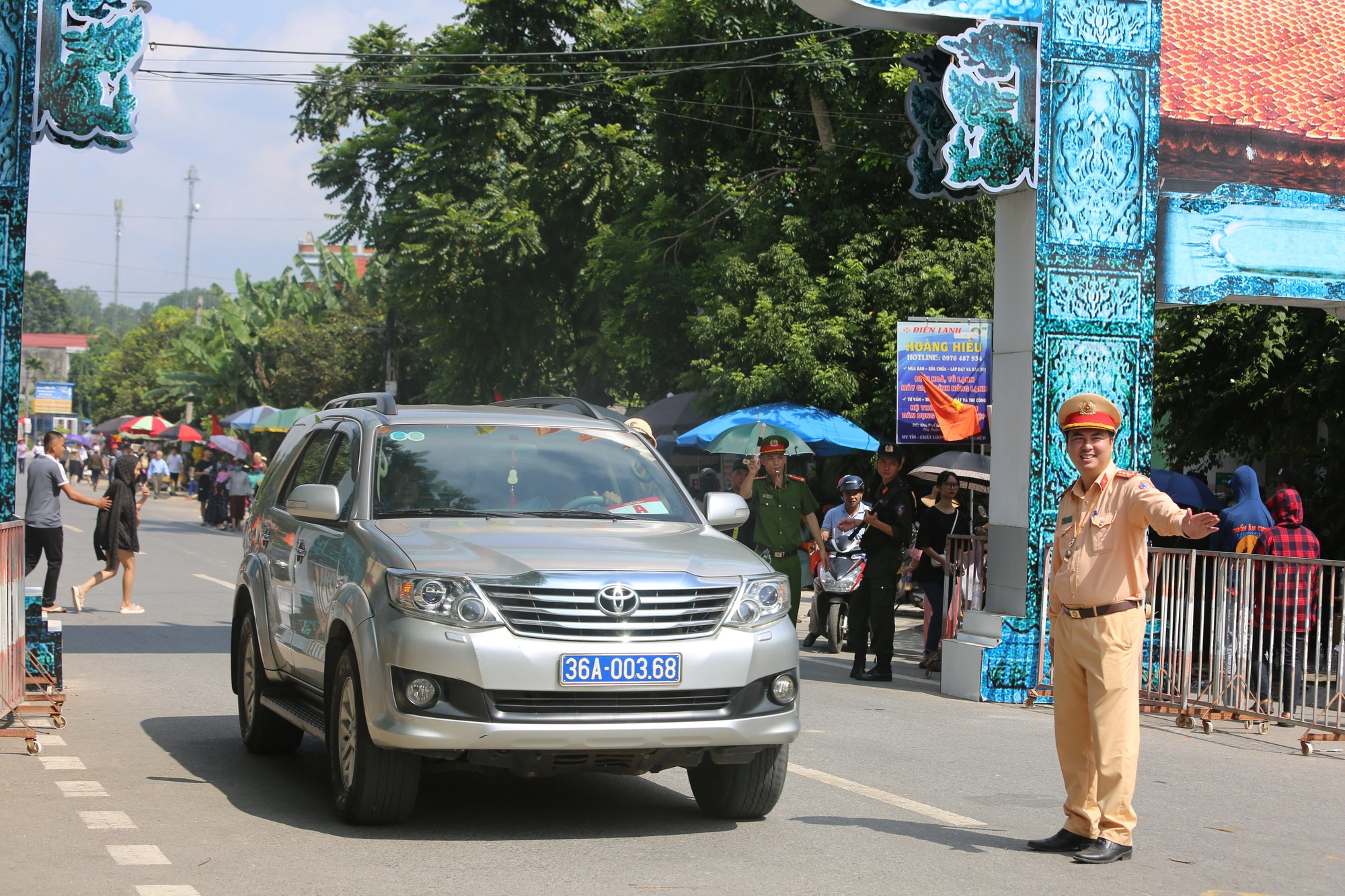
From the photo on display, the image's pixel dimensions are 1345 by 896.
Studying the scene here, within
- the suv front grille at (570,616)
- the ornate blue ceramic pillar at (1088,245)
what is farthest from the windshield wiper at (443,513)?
the ornate blue ceramic pillar at (1088,245)

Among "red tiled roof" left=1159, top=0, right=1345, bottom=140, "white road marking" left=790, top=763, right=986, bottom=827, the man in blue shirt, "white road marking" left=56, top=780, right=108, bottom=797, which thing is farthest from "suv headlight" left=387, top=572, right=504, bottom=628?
the man in blue shirt

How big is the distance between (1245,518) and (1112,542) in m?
6.22

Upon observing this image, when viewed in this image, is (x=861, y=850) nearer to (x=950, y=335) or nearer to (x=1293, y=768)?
(x=1293, y=768)

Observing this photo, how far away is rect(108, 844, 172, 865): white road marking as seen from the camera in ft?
18.7

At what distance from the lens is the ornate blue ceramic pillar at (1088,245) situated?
11.7 m

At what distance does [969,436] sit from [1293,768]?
8.41 meters

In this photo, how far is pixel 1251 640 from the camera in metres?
10.3

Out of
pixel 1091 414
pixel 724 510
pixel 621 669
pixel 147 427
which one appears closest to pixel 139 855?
pixel 621 669

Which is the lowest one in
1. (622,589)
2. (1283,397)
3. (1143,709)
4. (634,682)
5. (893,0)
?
(1143,709)

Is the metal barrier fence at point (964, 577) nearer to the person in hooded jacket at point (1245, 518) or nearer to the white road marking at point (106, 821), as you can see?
the person in hooded jacket at point (1245, 518)

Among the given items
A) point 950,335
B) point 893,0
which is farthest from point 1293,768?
point 950,335

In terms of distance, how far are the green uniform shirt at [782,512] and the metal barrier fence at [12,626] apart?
20.0ft

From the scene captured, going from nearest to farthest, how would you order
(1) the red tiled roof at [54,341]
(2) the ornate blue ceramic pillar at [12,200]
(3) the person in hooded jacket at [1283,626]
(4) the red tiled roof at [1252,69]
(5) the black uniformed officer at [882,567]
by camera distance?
(2) the ornate blue ceramic pillar at [12,200]
(3) the person in hooded jacket at [1283,626]
(4) the red tiled roof at [1252,69]
(5) the black uniformed officer at [882,567]
(1) the red tiled roof at [54,341]

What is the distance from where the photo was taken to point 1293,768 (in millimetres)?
9102
